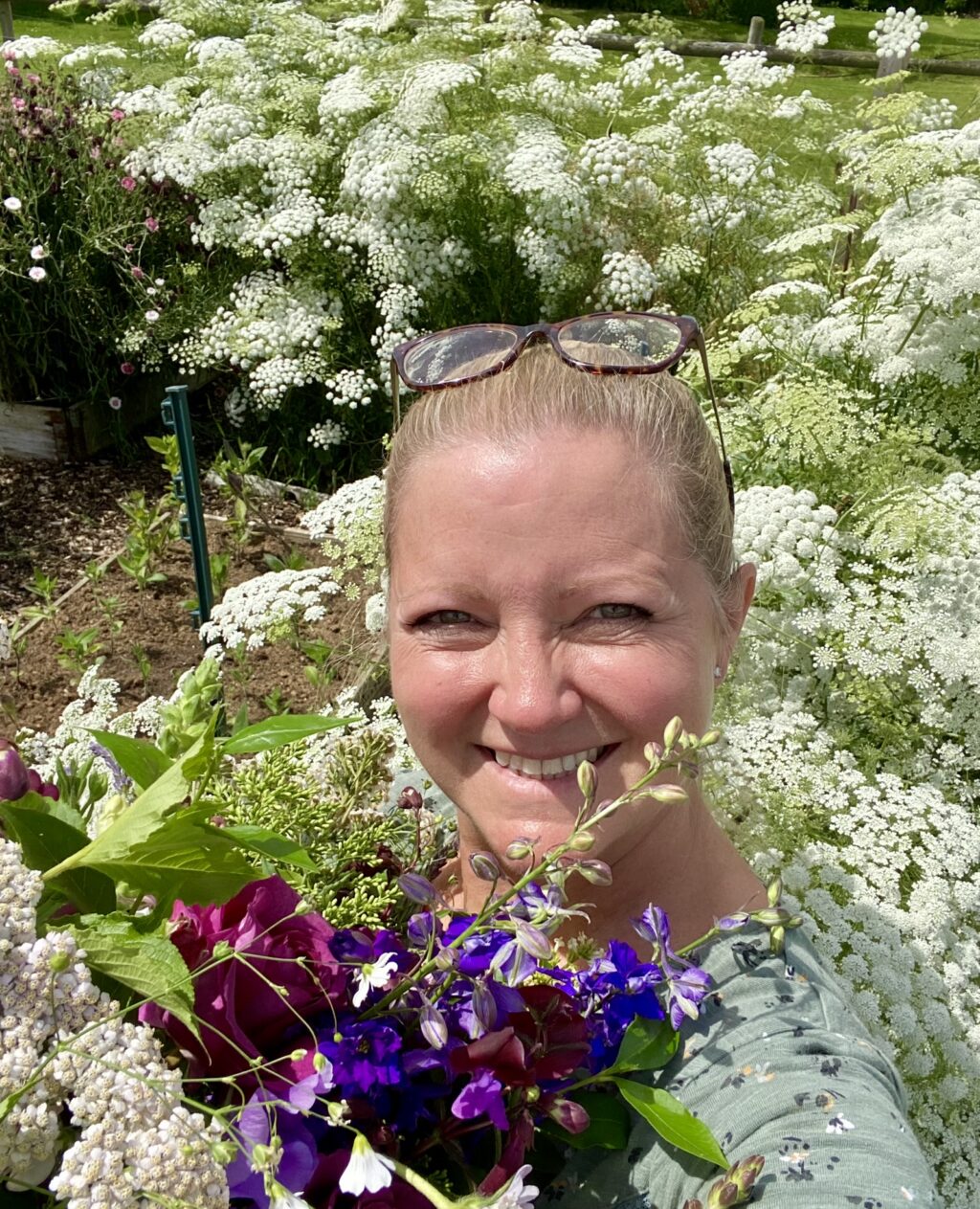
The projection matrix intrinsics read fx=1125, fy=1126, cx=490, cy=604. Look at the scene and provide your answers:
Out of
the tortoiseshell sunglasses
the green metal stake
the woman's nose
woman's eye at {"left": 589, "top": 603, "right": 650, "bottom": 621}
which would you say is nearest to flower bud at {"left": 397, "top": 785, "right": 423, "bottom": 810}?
the woman's nose

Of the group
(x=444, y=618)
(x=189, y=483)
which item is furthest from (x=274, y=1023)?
(x=189, y=483)

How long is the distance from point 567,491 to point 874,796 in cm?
110

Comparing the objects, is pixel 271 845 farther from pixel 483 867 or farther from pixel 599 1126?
pixel 599 1126

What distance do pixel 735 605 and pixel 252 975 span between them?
878 millimetres

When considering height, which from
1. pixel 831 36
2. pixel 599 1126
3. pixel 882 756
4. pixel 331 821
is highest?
pixel 331 821

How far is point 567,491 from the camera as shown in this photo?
1203 mm

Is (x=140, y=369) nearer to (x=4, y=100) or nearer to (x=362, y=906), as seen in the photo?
(x=4, y=100)

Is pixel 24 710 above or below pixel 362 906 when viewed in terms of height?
below

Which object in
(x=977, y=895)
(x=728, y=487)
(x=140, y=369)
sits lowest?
(x=140, y=369)

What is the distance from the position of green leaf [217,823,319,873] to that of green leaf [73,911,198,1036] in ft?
0.49

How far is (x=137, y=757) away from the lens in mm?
917

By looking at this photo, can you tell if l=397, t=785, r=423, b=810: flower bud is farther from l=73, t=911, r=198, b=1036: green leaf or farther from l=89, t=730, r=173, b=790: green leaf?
l=73, t=911, r=198, b=1036: green leaf

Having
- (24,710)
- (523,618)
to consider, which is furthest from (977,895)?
(24,710)

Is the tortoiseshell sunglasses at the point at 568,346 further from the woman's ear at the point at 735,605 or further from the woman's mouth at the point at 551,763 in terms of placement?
the woman's mouth at the point at 551,763
